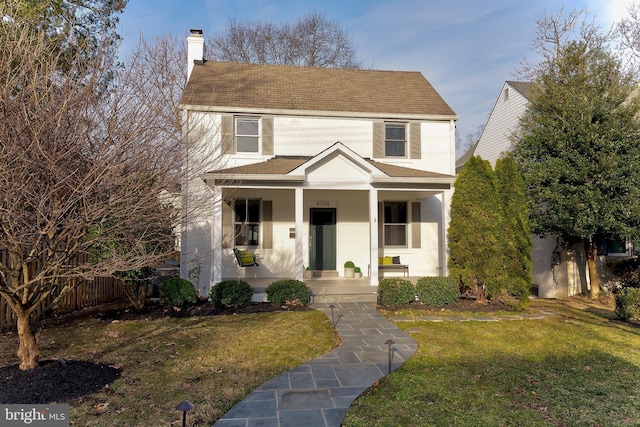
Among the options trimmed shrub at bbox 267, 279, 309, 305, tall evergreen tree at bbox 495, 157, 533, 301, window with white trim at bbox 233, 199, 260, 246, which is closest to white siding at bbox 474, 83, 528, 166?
tall evergreen tree at bbox 495, 157, 533, 301

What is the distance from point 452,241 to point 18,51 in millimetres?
8969

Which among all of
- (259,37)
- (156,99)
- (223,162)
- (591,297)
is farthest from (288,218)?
(259,37)

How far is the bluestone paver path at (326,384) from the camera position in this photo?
153 inches

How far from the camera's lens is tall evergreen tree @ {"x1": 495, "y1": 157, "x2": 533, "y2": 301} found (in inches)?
355

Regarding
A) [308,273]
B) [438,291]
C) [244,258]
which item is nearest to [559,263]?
[438,291]

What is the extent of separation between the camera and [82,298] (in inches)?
370

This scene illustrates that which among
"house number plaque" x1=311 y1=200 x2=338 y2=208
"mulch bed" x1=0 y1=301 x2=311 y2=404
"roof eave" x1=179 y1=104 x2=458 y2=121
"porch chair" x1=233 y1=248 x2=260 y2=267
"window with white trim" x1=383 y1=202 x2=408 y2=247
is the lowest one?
"mulch bed" x1=0 y1=301 x2=311 y2=404

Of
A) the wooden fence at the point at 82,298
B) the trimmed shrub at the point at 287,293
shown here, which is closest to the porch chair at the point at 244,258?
the trimmed shrub at the point at 287,293

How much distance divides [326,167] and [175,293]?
4917 mm

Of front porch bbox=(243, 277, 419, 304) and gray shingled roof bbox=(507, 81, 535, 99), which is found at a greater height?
gray shingled roof bbox=(507, 81, 535, 99)

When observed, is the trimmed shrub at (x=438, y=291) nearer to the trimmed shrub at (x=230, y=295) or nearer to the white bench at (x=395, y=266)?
the white bench at (x=395, y=266)

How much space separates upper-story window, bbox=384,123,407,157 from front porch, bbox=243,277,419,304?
13.9 ft

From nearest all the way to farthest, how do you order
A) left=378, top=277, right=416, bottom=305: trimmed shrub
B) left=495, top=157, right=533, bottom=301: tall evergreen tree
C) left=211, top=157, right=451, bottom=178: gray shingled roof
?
left=495, top=157, right=533, bottom=301: tall evergreen tree
left=378, top=277, right=416, bottom=305: trimmed shrub
left=211, top=157, right=451, bottom=178: gray shingled roof

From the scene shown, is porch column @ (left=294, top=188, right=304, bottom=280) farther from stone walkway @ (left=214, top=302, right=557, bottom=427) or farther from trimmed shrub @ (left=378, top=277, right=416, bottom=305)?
stone walkway @ (left=214, top=302, right=557, bottom=427)
